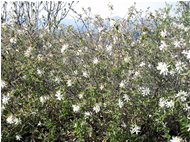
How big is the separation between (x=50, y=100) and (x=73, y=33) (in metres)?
1.12

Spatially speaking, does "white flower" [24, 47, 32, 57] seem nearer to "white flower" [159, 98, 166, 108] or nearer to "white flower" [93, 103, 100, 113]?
"white flower" [93, 103, 100, 113]

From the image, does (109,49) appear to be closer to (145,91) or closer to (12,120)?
(145,91)

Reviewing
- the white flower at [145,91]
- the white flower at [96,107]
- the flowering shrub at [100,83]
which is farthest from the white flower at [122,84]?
the white flower at [96,107]

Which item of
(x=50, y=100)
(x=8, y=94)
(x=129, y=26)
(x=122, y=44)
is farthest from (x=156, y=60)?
(x=8, y=94)

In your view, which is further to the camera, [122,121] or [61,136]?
[61,136]

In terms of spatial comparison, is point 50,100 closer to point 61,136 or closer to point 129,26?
point 61,136

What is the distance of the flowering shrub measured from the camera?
4.95m

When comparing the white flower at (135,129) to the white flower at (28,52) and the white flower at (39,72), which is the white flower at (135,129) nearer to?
the white flower at (39,72)

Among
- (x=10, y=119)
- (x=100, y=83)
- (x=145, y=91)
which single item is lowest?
(x=10, y=119)

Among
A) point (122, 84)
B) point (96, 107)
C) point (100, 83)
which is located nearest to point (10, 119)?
point (96, 107)

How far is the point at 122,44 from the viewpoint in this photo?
Answer: 221 inches

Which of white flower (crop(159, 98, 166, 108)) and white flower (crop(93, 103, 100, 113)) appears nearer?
white flower (crop(159, 98, 166, 108))

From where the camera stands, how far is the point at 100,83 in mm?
5398

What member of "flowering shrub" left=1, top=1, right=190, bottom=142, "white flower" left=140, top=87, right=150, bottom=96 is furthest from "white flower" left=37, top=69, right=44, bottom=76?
"white flower" left=140, top=87, right=150, bottom=96
